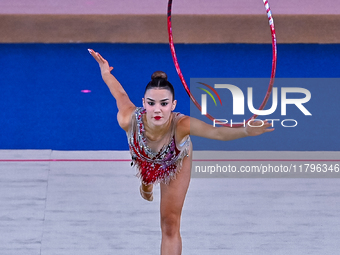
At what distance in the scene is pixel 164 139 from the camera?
77.1 inches

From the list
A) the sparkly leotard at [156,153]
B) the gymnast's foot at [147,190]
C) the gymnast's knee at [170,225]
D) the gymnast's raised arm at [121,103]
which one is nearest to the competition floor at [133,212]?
the gymnast's foot at [147,190]

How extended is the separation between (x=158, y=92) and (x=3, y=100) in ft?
6.74

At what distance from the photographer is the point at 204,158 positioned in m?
3.31

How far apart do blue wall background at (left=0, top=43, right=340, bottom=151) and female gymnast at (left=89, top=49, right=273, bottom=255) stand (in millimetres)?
1437

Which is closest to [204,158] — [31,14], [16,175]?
[16,175]

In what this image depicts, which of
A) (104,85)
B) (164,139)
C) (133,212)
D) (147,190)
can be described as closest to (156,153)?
(164,139)

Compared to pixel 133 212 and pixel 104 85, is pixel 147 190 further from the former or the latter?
pixel 104 85

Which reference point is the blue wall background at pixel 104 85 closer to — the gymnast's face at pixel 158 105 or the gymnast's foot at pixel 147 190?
the gymnast's foot at pixel 147 190

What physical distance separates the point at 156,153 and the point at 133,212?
0.84 meters

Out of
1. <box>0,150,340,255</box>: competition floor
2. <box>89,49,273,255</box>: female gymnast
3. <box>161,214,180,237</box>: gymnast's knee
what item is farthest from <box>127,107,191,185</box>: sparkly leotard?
<box>0,150,340,255</box>: competition floor

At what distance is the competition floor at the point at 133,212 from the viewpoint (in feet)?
8.02

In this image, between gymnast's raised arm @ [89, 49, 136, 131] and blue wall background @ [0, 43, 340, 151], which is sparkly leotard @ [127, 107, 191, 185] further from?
blue wall background @ [0, 43, 340, 151]

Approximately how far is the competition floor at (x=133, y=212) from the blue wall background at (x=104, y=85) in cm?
29
